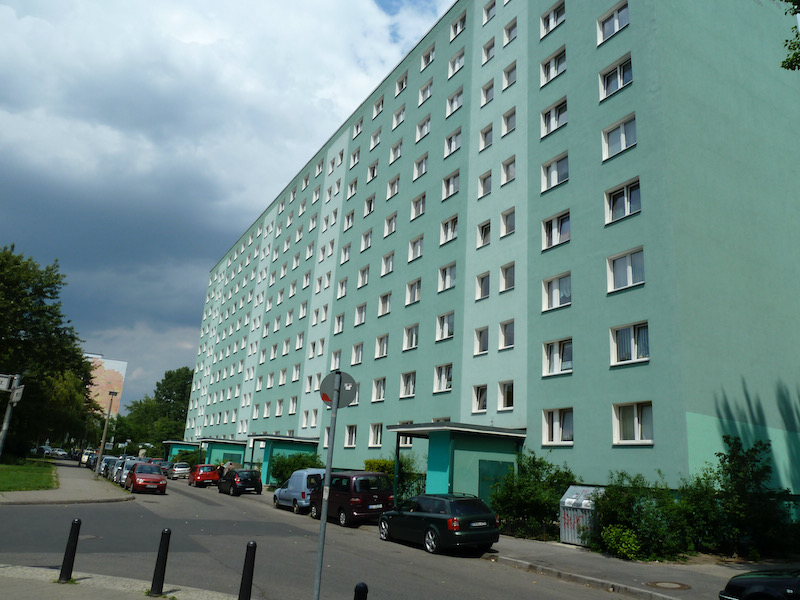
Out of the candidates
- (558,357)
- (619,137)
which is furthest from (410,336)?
(619,137)

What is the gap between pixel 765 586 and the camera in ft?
24.4

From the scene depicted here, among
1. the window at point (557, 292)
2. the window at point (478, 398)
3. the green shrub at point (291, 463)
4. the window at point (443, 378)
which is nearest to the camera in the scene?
the window at point (557, 292)

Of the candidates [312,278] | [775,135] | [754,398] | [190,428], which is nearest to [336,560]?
[754,398]

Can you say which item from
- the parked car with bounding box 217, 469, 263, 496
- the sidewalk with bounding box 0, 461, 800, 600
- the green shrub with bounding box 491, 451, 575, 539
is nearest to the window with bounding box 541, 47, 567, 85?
the green shrub with bounding box 491, 451, 575, 539

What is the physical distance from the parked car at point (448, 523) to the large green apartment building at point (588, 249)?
17.5 feet

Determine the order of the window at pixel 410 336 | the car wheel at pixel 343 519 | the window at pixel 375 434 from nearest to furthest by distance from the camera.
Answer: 1. the car wheel at pixel 343 519
2. the window at pixel 410 336
3. the window at pixel 375 434

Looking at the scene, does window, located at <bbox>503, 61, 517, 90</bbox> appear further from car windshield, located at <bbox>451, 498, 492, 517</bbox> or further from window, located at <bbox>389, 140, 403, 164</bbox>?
car windshield, located at <bbox>451, 498, 492, 517</bbox>

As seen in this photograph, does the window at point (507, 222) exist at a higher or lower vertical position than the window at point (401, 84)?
lower

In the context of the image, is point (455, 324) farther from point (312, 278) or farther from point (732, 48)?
point (312, 278)

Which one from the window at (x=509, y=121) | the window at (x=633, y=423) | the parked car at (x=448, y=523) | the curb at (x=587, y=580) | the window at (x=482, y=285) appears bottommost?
the curb at (x=587, y=580)

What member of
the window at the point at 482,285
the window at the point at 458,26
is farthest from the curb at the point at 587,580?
the window at the point at 458,26

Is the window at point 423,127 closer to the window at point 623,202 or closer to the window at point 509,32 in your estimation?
the window at point 509,32

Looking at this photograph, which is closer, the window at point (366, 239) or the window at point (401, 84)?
the window at point (401, 84)

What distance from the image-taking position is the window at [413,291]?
32969 mm
